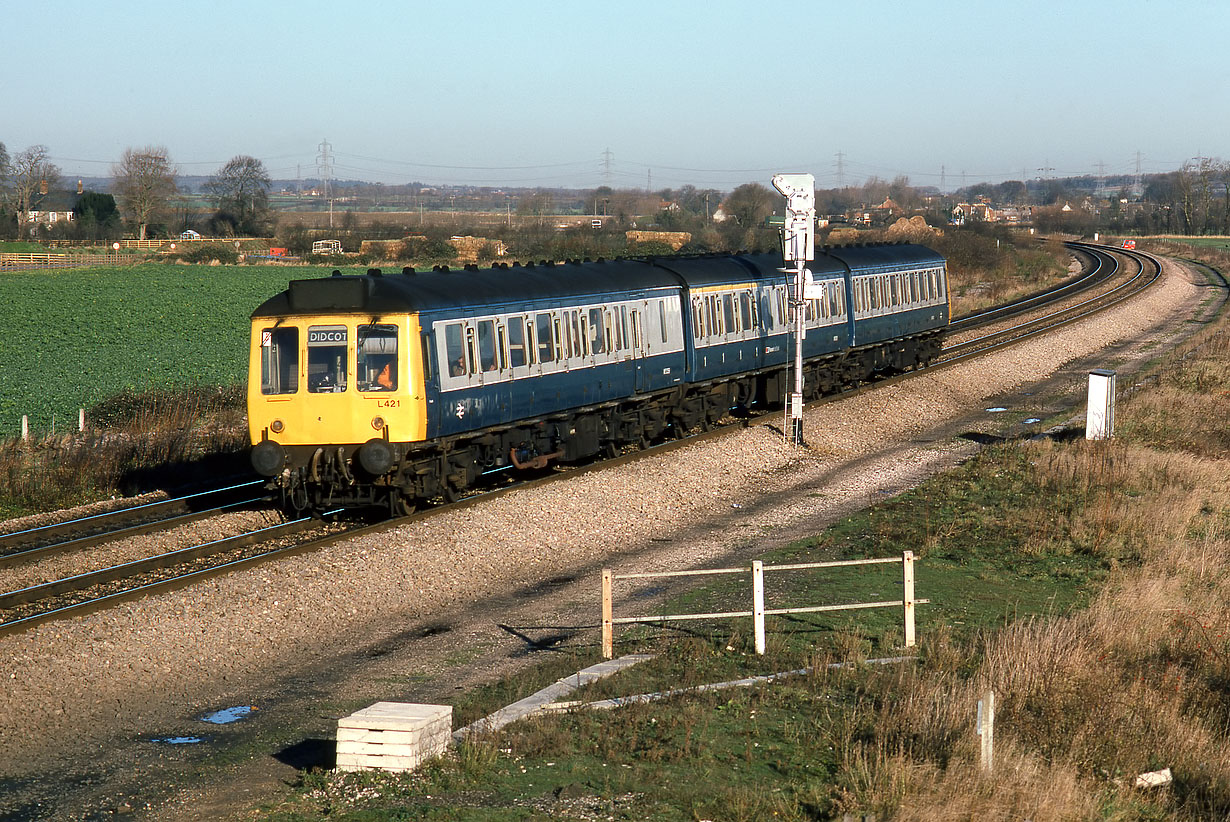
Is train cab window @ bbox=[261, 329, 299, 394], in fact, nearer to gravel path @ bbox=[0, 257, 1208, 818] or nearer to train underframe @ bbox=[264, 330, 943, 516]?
train underframe @ bbox=[264, 330, 943, 516]

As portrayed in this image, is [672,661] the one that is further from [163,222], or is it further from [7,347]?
[163,222]

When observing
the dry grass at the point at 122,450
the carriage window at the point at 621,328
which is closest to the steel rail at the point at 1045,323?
the carriage window at the point at 621,328

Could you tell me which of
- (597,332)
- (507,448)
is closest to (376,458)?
(507,448)

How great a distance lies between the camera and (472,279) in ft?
66.8

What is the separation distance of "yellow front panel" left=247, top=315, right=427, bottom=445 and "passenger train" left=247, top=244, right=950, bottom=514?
2 centimetres

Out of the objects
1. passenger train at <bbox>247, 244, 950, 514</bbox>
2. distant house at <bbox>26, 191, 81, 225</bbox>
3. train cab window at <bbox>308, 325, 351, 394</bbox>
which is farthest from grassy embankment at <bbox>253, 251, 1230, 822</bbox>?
distant house at <bbox>26, 191, 81, 225</bbox>

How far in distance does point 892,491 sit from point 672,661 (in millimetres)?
10985

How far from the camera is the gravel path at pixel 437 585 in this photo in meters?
11.8

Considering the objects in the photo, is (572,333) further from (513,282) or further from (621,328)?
(621,328)

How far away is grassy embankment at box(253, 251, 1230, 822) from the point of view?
8.88 meters

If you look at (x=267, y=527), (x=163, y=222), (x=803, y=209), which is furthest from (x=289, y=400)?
(x=163, y=222)

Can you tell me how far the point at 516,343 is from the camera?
20500 mm

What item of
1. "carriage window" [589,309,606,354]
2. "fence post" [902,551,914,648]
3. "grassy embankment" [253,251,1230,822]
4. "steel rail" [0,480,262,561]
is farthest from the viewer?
"carriage window" [589,309,606,354]

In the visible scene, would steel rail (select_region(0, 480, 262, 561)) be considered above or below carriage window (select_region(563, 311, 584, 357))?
below
